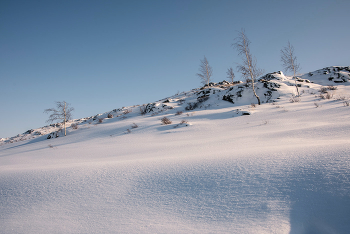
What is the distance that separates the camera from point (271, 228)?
0.96 m

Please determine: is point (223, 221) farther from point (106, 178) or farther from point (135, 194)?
point (106, 178)

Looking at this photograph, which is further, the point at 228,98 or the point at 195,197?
the point at 228,98

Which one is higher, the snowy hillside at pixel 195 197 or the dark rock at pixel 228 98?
the dark rock at pixel 228 98

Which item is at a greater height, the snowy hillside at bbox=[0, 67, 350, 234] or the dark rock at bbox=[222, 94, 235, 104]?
the dark rock at bbox=[222, 94, 235, 104]

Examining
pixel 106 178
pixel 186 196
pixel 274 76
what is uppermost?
pixel 274 76

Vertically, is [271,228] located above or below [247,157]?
below

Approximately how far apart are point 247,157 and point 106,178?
1559mm

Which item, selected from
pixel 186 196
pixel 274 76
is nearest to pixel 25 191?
pixel 186 196

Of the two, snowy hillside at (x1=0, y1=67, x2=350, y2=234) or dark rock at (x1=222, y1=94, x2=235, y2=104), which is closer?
snowy hillside at (x1=0, y1=67, x2=350, y2=234)

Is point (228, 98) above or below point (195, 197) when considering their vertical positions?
above

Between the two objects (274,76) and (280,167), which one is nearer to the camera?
(280,167)

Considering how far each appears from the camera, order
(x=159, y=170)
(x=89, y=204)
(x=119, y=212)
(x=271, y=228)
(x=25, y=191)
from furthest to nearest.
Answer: (x=159, y=170) < (x=25, y=191) < (x=89, y=204) < (x=119, y=212) < (x=271, y=228)

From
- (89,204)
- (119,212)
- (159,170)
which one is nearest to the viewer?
(119,212)

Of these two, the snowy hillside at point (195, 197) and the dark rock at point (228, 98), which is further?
the dark rock at point (228, 98)
